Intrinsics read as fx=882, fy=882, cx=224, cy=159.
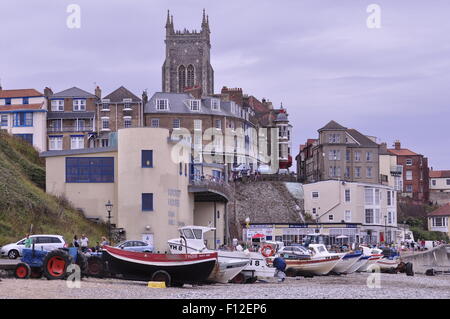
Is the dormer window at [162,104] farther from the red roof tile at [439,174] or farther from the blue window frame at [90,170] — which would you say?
the red roof tile at [439,174]

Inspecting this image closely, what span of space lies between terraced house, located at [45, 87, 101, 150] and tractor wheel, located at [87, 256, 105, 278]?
2378 inches

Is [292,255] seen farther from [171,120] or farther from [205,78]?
[205,78]

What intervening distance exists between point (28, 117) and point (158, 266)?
65.2 meters

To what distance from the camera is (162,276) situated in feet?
123

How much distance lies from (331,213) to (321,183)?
381cm

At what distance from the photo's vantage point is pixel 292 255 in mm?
51969

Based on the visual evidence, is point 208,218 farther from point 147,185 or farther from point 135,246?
point 135,246

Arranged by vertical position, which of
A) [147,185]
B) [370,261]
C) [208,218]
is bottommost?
[370,261]

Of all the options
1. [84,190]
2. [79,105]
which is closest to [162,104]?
[79,105]

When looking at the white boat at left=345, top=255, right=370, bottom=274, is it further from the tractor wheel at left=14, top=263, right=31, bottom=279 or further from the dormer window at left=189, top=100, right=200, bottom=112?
the dormer window at left=189, top=100, right=200, bottom=112

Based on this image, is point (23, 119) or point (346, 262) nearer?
point (346, 262)

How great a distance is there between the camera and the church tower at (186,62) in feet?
482

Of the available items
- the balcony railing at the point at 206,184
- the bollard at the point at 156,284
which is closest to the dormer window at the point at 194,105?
the balcony railing at the point at 206,184
